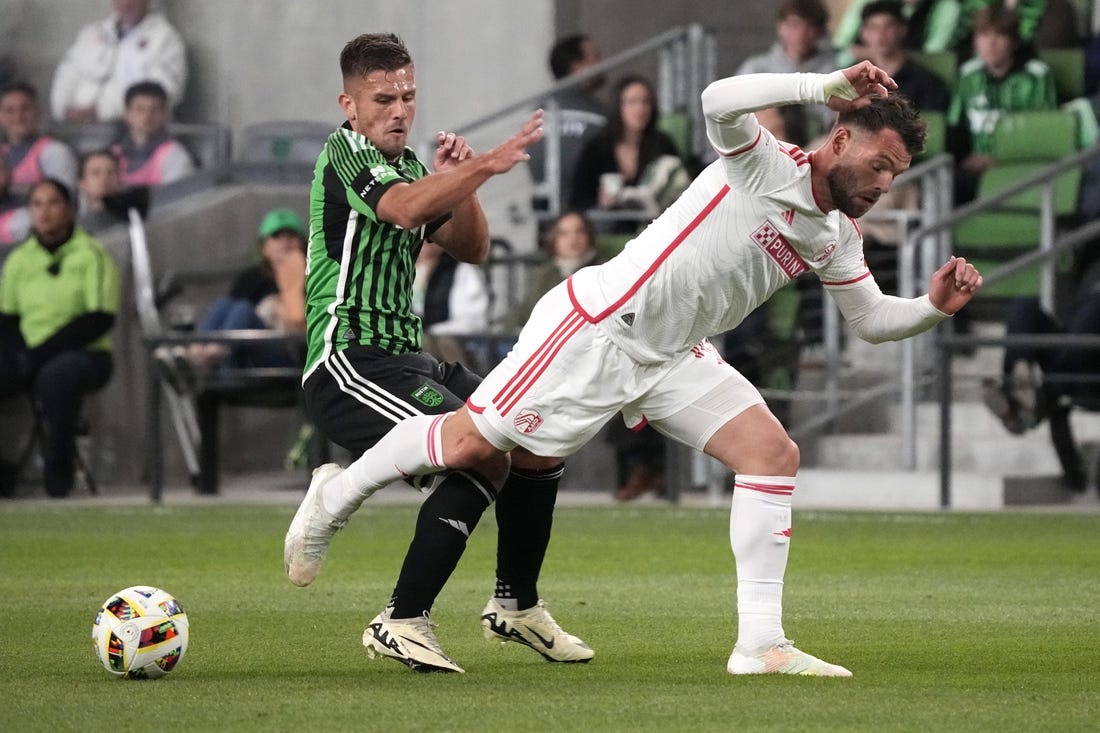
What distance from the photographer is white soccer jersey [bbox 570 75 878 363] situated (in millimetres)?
6016

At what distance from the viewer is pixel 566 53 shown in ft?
58.6

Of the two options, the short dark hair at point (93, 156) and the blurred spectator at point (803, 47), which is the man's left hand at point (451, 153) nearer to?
the blurred spectator at point (803, 47)

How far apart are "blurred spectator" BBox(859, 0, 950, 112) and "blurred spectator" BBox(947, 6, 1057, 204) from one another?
6.8 inches

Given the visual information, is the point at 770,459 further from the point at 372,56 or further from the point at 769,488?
the point at 372,56

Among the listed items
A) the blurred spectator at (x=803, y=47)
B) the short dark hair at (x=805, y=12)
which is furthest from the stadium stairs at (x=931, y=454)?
the short dark hair at (x=805, y=12)

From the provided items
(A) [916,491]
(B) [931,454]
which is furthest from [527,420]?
(B) [931,454]

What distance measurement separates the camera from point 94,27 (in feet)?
66.3

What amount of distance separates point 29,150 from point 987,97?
880 cm

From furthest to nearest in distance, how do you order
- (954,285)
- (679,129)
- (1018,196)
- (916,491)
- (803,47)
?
(679,129), (803,47), (1018,196), (916,491), (954,285)

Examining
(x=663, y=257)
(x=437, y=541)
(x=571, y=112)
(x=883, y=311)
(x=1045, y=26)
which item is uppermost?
(x=1045, y=26)

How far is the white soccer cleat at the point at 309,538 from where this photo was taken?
6.46 meters

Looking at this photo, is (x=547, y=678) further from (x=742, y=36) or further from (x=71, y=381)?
(x=742, y=36)

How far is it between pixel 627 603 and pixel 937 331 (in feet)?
20.4

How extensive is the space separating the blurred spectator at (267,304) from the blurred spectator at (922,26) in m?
4.66
